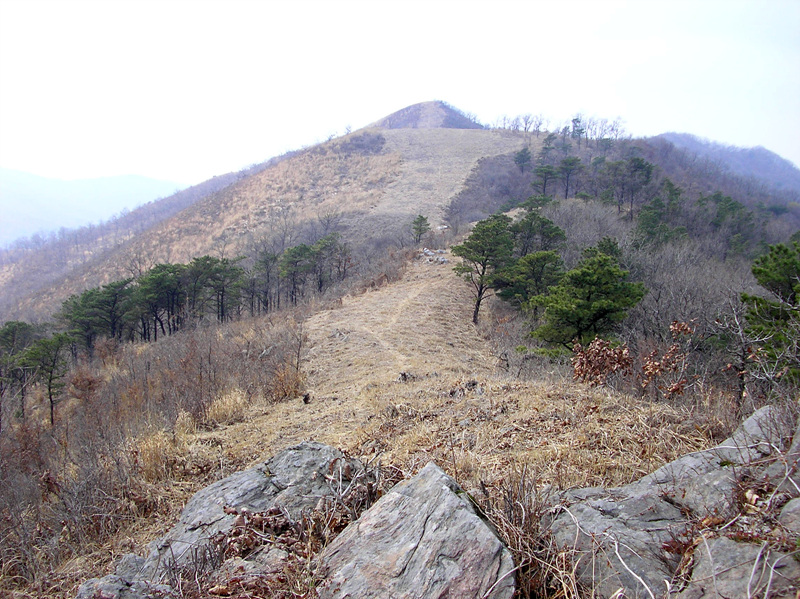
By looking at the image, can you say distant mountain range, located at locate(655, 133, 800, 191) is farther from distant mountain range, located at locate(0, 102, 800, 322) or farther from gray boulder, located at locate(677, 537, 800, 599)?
gray boulder, located at locate(677, 537, 800, 599)

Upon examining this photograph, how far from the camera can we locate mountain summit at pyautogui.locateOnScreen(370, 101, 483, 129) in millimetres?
100875

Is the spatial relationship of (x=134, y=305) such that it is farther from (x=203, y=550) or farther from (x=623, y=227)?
(x=623, y=227)

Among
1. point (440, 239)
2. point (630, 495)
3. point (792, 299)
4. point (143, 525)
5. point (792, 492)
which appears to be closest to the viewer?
point (792, 492)

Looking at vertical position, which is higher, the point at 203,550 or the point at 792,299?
the point at 203,550

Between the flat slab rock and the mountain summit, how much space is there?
103 metres

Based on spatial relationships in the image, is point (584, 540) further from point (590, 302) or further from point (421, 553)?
point (590, 302)

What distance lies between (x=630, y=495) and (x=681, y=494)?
0.76 ft

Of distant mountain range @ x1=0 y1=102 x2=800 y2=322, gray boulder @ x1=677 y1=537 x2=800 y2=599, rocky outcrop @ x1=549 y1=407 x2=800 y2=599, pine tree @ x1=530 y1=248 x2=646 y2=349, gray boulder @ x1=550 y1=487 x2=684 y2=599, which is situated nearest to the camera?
gray boulder @ x1=677 y1=537 x2=800 y2=599

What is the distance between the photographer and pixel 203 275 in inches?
855

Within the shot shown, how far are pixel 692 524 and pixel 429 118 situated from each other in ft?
372

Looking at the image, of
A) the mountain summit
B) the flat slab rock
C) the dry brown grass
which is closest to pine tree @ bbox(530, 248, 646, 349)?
the dry brown grass

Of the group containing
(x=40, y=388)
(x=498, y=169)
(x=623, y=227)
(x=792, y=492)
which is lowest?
(x=40, y=388)

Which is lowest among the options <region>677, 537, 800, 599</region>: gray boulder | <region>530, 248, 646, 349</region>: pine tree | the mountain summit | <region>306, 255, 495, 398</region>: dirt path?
<region>306, 255, 495, 398</region>: dirt path

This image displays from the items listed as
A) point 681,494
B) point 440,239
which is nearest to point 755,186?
point 440,239
